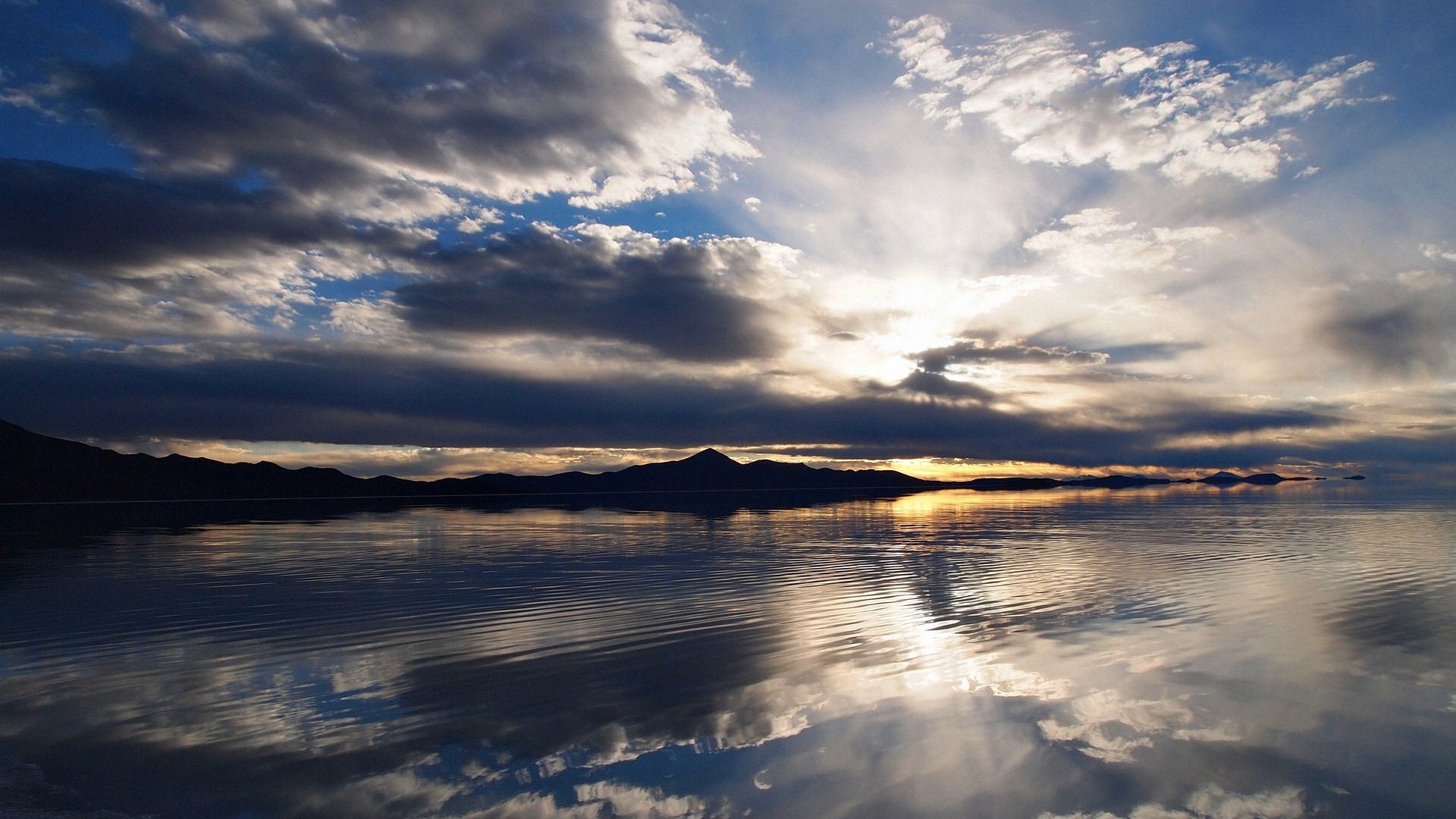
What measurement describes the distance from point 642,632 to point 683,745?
21.2 ft

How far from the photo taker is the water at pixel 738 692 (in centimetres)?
791

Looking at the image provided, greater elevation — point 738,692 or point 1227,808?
point 738,692

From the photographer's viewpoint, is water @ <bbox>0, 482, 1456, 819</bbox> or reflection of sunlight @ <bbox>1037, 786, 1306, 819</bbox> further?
water @ <bbox>0, 482, 1456, 819</bbox>

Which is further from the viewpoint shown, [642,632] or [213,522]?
[213,522]

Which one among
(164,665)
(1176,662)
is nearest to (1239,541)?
(1176,662)

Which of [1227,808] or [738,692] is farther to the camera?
[738,692]

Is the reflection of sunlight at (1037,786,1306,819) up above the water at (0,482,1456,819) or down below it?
below

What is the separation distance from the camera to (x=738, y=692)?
36.9ft

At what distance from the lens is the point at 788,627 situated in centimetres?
1572

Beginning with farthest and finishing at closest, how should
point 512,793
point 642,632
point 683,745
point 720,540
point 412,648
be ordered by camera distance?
1. point 720,540
2. point 642,632
3. point 412,648
4. point 683,745
5. point 512,793

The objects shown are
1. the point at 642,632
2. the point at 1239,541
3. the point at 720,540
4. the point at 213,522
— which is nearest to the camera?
the point at 642,632

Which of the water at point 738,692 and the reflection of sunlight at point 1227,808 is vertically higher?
the water at point 738,692

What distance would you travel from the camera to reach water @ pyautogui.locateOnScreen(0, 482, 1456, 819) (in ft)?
25.9

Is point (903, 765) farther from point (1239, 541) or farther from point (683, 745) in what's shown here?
point (1239, 541)
